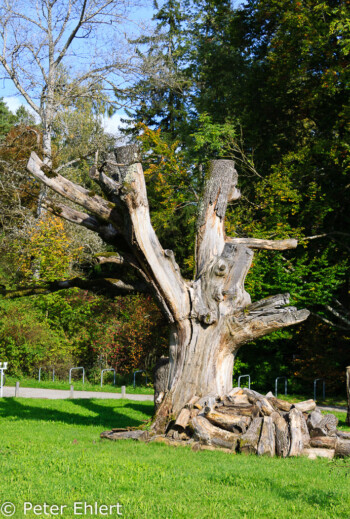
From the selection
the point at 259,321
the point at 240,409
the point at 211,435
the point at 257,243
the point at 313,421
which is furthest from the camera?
the point at 257,243

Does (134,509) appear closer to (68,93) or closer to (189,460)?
(189,460)

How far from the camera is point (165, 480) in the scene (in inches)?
246

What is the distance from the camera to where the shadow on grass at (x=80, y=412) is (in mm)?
12157

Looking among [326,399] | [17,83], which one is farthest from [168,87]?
[326,399]

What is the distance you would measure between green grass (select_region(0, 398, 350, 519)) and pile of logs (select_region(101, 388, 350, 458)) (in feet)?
0.91

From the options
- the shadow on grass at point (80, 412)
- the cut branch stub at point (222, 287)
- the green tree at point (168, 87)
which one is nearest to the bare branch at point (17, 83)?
the green tree at point (168, 87)

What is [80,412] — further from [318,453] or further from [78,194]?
[318,453]

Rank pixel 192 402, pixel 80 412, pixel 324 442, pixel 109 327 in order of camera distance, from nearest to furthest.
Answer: pixel 324 442, pixel 192 402, pixel 80 412, pixel 109 327

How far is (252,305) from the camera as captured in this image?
Result: 10.1 m

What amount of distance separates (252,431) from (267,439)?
272mm

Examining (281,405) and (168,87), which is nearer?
(281,405)

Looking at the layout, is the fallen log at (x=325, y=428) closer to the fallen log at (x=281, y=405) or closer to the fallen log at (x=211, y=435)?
the fallen log at (x=281, y=405)

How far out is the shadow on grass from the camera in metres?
12.2

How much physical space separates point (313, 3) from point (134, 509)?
17422 mm
